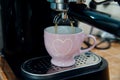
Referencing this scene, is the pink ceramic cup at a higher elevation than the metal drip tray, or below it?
higher

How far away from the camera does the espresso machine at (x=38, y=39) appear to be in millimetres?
456

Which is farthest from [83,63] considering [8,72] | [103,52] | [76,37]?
[103,52]

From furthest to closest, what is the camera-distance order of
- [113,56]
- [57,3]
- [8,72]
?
[113,56] → [8,72] → [57,3]

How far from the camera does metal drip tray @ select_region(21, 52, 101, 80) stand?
45 centimetres

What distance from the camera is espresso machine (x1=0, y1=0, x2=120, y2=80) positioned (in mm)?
456

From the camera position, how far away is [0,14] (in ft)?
1.96

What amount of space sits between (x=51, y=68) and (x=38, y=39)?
0.39 feet

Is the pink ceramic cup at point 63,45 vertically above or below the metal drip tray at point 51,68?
above

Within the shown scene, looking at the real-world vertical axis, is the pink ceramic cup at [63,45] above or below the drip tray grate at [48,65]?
above

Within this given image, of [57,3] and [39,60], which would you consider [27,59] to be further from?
[57,3]

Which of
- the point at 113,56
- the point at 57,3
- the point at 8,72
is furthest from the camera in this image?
the point at 113,56

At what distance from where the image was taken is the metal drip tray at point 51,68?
454 millimetres

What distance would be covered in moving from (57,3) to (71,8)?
0.06 metres

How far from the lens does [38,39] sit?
0.57m
